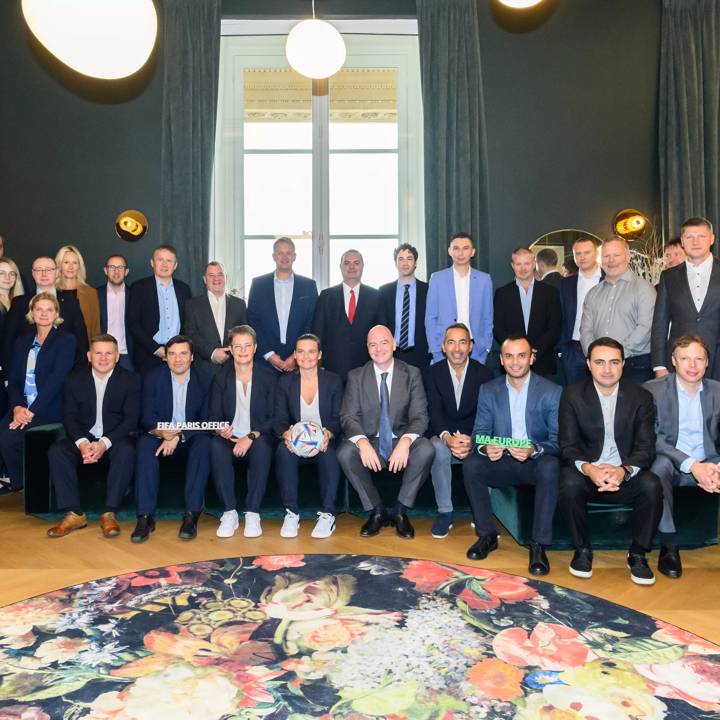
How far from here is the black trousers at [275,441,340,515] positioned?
422 centimetres

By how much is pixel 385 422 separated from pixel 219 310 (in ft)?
5.98

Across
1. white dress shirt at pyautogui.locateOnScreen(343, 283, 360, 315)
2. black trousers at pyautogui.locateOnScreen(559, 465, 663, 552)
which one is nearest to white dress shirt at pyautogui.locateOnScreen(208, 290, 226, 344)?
A: white dress shirt at pyautogui.locateOnScreen(343, 283, 360, 315)

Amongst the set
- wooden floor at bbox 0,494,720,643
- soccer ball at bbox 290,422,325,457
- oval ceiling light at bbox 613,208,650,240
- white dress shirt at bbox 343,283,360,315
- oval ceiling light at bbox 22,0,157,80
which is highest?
oval ceiling light at bbox 613,208,650,240

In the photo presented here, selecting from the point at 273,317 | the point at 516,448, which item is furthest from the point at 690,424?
the point at 273,317

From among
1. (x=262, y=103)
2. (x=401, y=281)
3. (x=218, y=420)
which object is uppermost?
(x=262, y=103)

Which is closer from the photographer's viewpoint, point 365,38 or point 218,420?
point 218,420

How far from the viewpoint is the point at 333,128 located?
277 inches

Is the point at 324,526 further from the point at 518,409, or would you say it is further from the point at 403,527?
the point at 518,409

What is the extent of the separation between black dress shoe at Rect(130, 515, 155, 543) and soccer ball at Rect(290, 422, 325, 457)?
3.29ft

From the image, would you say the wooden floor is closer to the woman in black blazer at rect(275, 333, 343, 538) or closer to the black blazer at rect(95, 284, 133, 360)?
the woman in black blazer at rect(275, 333, 343, 538)

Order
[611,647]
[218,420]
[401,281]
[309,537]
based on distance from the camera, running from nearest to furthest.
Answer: [611,647] < [309,537] < [218,420] < [401,281]

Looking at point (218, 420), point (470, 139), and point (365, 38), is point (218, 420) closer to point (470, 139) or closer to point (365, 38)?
point (470, 139)

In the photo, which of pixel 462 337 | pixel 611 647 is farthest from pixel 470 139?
pixel 611 647

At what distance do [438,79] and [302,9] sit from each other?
1.57 meters
